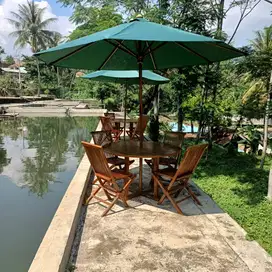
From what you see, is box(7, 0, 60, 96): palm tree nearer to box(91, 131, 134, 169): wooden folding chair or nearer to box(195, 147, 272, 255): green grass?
box(91, 131, 134, 169): wooden folding chair

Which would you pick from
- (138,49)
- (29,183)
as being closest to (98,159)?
(138,49)

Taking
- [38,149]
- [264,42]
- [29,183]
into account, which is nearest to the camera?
[29,183]

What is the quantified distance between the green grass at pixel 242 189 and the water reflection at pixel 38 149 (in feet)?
10.2

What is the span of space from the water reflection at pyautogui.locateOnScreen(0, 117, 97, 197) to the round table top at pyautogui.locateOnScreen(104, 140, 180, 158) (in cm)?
187

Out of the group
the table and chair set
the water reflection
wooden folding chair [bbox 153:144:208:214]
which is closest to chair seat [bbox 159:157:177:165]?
the table and chair set

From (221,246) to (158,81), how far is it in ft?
15.5

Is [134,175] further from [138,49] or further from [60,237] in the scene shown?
[138,49]

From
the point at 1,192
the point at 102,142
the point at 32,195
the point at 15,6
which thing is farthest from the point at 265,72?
the point at 15,6

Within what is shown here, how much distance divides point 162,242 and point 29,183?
3.61 m

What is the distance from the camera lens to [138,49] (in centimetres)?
392

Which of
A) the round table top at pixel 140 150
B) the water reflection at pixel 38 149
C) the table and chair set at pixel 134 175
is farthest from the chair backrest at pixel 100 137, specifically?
the water reflection at pixel 38 149

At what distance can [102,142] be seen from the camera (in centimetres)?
506

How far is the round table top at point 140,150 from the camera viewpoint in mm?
3709

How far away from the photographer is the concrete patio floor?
250cm
